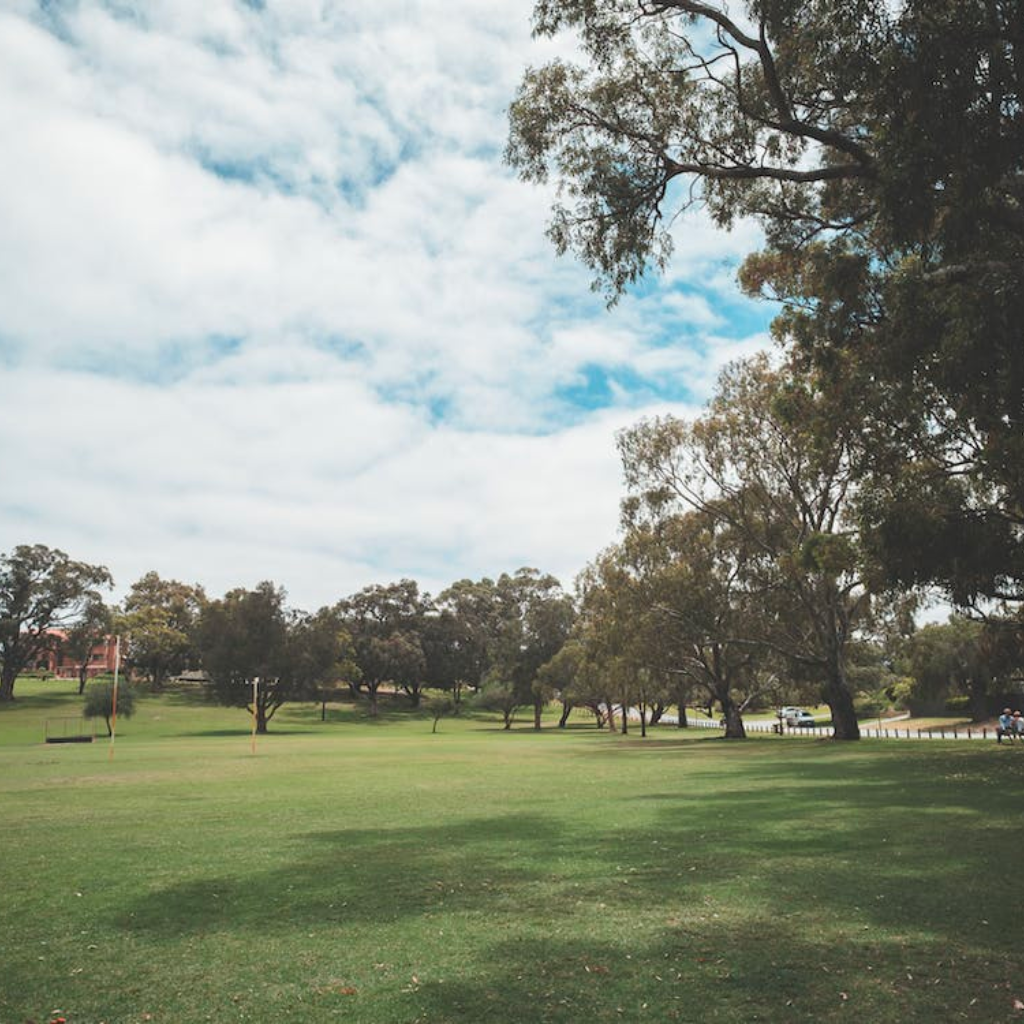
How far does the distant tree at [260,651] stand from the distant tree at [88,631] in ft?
87.7

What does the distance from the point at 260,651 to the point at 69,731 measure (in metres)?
14.8

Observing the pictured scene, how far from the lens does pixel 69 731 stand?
62.3 m

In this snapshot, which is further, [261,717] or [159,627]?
[159,627]

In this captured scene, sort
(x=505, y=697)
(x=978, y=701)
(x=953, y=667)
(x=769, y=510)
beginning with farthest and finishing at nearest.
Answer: (x=505, y=697) → (x=978, y=701) → (x=953, y=667) → (x=769, y=510)

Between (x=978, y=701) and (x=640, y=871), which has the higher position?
(x=640, y=871)

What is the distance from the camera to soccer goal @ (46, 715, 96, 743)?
52906 millimetres

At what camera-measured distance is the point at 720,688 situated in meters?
49.2

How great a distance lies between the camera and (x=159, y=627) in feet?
314

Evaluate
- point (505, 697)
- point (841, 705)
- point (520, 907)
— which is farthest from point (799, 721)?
point (520, 907)

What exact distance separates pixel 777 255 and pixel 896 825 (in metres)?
12.7

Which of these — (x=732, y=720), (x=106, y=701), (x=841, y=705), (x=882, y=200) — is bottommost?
(x=732, y=720)

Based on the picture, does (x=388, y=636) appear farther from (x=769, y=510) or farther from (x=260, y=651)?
(x=769, y=510)

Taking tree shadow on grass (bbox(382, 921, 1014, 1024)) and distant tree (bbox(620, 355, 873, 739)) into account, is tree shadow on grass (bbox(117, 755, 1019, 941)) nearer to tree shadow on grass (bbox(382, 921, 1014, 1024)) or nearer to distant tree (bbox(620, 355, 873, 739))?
tree shadow on grass (bbox(382, 921, 1014, 1024))

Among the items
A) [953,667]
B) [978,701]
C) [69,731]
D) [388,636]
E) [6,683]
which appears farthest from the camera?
[388,636]
